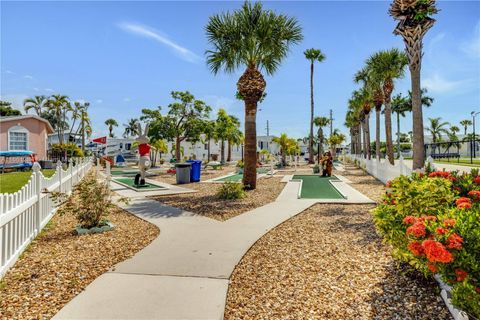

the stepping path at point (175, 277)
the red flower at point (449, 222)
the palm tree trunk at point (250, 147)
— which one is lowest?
A: the stepping path at point (175, 277)

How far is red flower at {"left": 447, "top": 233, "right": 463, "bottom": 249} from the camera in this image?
242 centimetres

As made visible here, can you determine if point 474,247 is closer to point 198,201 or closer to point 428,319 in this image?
point 428,319

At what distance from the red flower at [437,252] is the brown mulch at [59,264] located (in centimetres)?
342

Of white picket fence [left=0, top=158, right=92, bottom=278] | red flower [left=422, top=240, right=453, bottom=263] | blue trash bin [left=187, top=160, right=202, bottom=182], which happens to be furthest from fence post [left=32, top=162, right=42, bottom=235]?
blue trash bin [left=187, top=160, right=202, bottom=182]

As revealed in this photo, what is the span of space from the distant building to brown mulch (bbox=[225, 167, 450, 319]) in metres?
29.6

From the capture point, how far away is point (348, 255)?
15.2ft

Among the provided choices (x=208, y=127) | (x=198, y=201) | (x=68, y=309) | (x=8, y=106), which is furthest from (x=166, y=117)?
(x=8, y=106)

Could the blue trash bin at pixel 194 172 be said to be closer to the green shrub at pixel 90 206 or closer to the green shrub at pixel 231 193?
the green shrub at pixel 231 193

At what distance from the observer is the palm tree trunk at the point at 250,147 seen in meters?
12.2

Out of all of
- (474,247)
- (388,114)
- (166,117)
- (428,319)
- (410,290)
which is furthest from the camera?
(166,117)

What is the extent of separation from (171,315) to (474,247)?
2.67m

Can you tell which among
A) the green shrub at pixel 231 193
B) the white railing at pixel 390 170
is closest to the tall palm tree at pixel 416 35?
the white railing at pixel 390 170

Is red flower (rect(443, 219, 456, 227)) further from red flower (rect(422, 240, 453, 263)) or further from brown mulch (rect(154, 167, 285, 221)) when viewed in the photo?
brown mulch (rect(154, 167, 285, 221))

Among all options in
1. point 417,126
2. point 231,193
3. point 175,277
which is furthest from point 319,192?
point 175,277
